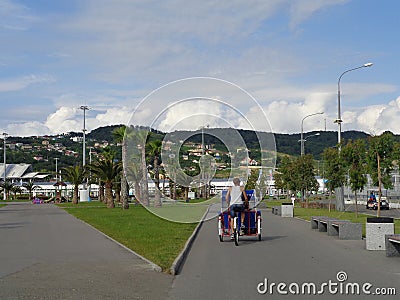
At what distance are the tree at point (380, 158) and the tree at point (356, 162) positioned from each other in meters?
2.50

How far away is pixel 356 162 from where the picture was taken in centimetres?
3350

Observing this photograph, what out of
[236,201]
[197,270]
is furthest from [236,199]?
[197,270]

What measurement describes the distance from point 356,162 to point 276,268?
72.7ft

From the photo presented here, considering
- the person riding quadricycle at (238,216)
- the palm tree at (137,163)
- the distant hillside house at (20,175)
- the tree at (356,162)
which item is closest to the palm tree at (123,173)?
the palm tree at (137,163)

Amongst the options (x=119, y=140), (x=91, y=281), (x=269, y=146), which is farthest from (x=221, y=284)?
(x=119, y=140)

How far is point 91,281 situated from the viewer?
419 inches

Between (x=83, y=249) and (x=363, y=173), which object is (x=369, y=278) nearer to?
(x=83, y=249)

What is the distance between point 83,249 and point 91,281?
6.19 meters

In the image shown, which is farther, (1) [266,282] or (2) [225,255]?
(2) [225,255]

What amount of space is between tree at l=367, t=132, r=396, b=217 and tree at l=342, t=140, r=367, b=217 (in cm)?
250

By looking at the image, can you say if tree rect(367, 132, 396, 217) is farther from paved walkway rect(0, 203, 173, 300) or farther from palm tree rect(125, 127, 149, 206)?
palm tree rect(125, 127, 149, 206)

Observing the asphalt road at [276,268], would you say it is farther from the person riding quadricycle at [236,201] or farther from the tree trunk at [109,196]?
the tree trunk at [109,196]

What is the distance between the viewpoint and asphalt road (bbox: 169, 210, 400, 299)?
9.80 metres

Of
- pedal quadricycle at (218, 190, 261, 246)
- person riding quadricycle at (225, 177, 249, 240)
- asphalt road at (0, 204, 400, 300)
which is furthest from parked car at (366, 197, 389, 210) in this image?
person riding quadricycle at (225, 177, 249, 240)
